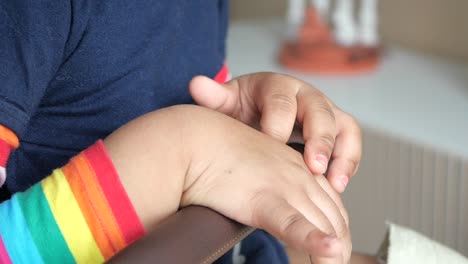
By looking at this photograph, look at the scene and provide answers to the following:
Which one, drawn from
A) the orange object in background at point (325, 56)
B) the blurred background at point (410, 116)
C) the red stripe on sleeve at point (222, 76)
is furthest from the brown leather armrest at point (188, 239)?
the orange object in background at point (325, 56)

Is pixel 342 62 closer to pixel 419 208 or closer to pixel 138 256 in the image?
pixel 419 208

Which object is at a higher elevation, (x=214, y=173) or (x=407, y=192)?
(x=214, y=173)

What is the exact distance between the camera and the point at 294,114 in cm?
67

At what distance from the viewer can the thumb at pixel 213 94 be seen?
684mm

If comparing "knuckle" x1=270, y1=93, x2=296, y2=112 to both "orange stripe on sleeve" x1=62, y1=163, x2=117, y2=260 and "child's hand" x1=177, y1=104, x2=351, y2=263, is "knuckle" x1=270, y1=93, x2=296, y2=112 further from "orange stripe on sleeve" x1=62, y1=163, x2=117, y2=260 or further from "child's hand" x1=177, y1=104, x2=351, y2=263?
"orange stripe on sleeve" x1=62, y1=163, x2=117, y2=260

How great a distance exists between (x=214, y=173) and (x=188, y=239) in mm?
62

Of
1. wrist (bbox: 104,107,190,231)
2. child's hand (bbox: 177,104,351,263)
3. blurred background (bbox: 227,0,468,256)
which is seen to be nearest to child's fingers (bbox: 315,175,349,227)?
child's hand (bbox: 177,104,351,263)

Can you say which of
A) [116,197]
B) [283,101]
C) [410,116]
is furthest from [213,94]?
[410,116]

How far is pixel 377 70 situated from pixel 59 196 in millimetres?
1071

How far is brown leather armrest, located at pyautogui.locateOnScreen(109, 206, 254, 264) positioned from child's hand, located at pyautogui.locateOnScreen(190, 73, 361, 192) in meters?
0.10

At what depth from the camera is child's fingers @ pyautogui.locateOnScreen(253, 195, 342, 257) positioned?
0.49m

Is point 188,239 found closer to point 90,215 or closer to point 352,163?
point 90,215

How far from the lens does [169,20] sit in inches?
30.6

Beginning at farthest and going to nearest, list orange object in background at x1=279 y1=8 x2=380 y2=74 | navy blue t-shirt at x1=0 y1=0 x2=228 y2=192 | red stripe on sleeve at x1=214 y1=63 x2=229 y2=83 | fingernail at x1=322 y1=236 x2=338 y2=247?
orange object in background at x1=279 y1=8 x2=380 y2=74 < red stripe on sleeve at x1=214 y1=63 x2=229 y2=83 < navy blue t-shirt at x1=0 y1=0 x2=228 y2=192 < fingernail at x1=322 y1=236 x2=338 y2=247
